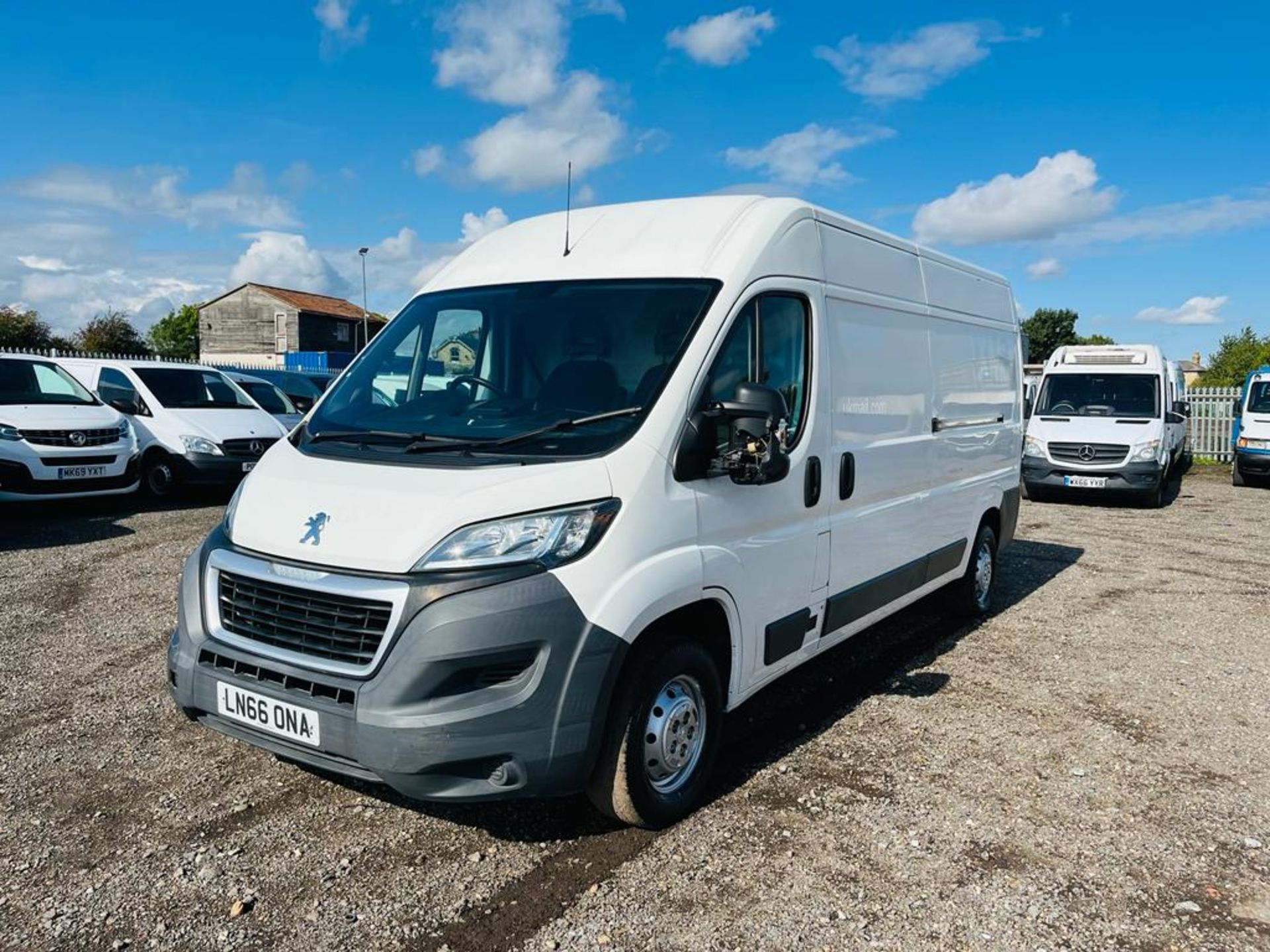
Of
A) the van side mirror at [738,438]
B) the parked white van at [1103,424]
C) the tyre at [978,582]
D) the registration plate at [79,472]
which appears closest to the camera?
the van side mirror at [738,438]

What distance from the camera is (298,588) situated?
10.3 ft

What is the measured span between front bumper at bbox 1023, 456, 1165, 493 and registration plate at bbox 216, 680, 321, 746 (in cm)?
1275

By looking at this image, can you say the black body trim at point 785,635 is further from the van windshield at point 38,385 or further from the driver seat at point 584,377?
the van windshield at point 38,385

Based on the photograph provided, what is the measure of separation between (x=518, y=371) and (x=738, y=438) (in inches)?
37.9

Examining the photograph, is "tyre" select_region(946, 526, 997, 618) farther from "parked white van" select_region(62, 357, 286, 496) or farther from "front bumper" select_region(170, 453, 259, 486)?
"front bumper" select_region(170, 453, 259, 486)

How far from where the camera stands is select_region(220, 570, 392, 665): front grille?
3029 millimetres

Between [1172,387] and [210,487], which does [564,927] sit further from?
[1172,387]

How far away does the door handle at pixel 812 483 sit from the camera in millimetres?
4148

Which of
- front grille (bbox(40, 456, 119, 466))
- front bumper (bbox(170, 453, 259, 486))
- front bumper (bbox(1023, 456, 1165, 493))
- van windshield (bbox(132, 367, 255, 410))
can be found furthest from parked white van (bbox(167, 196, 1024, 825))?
front bumper (bbox(1023, 456, 1165, 493))

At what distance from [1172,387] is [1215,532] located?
5816mm

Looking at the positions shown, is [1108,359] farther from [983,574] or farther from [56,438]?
[56,438]

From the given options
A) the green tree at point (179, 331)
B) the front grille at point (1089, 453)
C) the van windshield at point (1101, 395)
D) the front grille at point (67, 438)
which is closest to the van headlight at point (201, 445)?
the front grille at point (67, 438)

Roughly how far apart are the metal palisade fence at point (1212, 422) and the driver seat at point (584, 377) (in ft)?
70.4

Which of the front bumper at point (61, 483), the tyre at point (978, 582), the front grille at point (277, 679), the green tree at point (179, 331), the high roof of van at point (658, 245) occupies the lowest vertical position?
the tyre at point (978, 582)
